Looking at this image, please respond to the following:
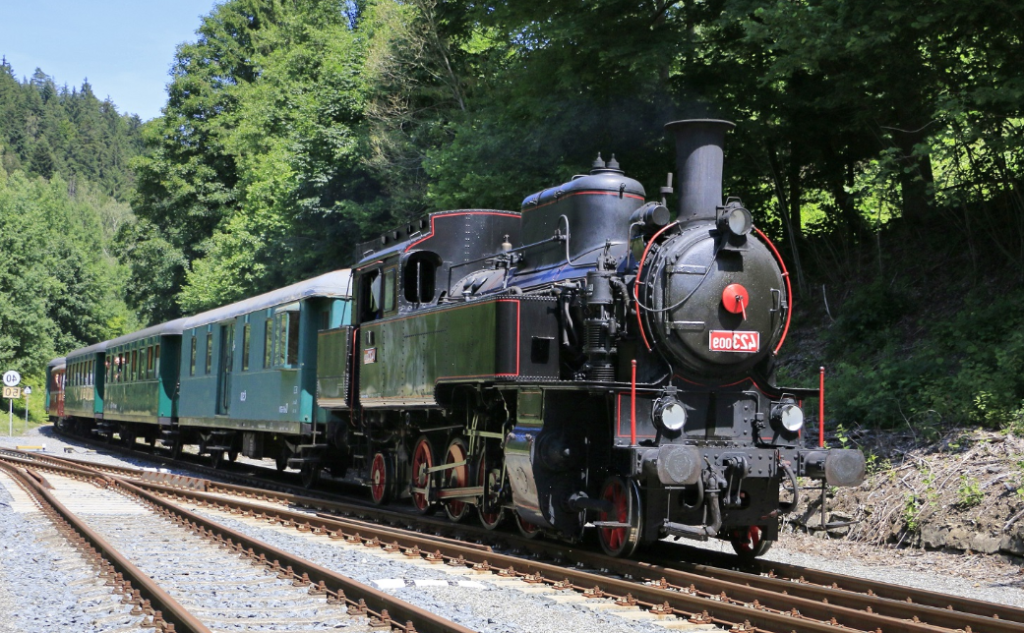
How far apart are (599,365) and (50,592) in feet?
14.6

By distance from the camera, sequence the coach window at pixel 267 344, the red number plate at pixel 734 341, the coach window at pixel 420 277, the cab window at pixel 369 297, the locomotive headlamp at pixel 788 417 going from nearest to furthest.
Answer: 1. the red number plate at pixel 734 341
2. the locomotive headlamp at pixel 788 417
3. the coach window at pixel 420 277
4. the cab window at pixel 369 297
5. the coach window at pixel 267 344

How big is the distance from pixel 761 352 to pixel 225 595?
4.59 m

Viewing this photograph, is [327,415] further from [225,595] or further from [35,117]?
[35,117]

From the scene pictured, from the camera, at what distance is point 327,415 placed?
47.1 ft

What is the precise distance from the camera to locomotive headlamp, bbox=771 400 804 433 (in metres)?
8.43

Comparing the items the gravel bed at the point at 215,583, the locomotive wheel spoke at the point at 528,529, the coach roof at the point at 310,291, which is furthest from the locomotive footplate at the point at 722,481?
the coach roof at the point at 310,291

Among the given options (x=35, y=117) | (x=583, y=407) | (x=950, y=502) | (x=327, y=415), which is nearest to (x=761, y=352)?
(x=583, y=407)

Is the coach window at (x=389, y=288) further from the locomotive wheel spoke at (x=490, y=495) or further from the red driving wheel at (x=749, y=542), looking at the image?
the red driving wheel at (x=749, y=542)

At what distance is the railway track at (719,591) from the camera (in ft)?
19.7

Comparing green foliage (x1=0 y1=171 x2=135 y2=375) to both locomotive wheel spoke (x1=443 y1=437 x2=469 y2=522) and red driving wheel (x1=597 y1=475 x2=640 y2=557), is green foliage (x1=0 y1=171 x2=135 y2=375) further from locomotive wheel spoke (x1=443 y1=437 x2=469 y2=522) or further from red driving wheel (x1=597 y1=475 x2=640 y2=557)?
red driving wheel (x1=597 y1=475 x2=640 y2=557)

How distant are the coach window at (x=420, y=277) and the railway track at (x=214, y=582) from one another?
3.29 meters

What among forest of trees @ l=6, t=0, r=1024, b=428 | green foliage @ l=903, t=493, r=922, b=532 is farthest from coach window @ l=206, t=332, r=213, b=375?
green foliage @ l=903, t=493, r=922, b=532

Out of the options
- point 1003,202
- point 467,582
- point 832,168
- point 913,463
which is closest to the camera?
point 467,582

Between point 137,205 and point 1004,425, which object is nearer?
point 1004,425
